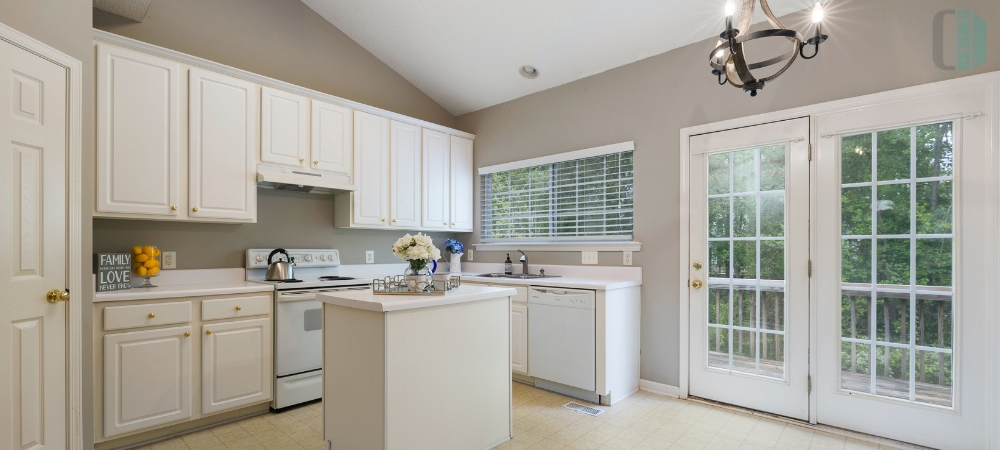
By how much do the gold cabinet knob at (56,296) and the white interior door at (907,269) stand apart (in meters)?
4.05

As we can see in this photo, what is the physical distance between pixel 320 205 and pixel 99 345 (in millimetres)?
1813

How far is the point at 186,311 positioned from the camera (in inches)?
108

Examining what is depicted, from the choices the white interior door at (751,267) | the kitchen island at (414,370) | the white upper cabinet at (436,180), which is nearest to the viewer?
→ the kitchen island at (414,370)

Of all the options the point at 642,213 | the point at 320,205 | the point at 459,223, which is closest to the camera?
the point at 642,213

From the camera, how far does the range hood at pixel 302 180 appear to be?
328 centimetres

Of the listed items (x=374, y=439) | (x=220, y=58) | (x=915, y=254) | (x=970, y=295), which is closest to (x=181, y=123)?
(x=220, y=58)

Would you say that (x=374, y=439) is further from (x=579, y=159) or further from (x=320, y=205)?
(x=579, y=159)

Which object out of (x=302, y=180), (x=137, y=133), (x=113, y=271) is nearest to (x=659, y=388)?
(x=302, y=180)

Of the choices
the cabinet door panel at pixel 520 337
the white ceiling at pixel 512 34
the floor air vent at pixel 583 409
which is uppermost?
the white ceiling at pixel 512 34

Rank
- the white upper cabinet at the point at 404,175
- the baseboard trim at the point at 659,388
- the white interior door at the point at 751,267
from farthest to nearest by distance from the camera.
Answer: the white upper cabinet at the point at 404,175 → the baseboard trim at the point at 659,388 → the white interior door at the point at 751,267

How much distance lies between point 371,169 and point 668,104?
2462 millimetres

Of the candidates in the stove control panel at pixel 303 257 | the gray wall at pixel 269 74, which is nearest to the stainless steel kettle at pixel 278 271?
the stove control panel at pixel 303 257

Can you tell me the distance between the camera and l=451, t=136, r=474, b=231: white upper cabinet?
185 inches

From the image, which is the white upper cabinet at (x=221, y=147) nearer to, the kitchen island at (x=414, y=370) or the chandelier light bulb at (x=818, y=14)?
the kitchen island at (x=414, y=370)
